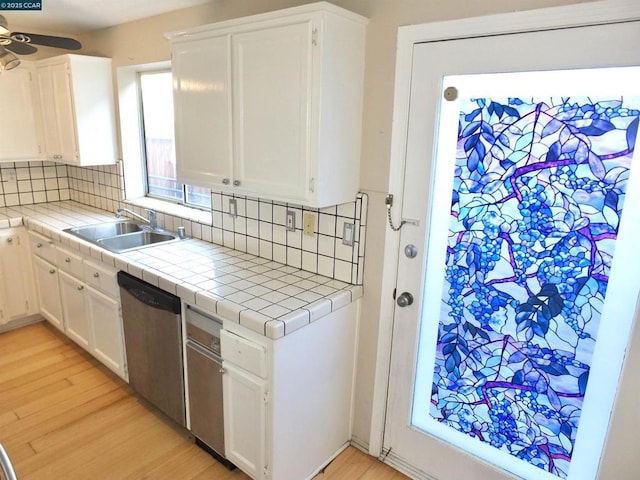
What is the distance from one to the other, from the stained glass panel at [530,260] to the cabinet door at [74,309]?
2.35 m

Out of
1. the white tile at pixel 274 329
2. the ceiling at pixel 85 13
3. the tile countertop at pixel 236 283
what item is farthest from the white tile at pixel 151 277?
the ceiling at pixel 85 13

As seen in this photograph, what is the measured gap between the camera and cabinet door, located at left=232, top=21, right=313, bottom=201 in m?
1.80

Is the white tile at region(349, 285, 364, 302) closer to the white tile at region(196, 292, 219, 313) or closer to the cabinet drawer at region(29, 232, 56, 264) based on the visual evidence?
the white tile at region(196, 292, 219, 313)

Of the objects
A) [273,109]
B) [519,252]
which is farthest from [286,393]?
[273,109]

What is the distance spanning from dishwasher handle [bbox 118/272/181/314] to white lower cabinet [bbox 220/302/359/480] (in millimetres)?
384

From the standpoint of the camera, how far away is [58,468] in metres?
2.14

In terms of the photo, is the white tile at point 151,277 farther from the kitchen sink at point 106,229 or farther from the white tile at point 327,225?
the kitchen sink at point 106,229

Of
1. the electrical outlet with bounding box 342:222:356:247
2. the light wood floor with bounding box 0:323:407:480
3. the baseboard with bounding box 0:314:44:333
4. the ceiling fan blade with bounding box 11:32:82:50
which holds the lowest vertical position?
the light wood floor with bounding box 0:323:407:480

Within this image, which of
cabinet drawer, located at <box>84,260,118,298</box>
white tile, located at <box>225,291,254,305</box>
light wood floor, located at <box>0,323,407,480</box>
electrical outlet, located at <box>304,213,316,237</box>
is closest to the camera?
white tile, located at <box>225,291,254,305</box>

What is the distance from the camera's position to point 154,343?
2352 mm

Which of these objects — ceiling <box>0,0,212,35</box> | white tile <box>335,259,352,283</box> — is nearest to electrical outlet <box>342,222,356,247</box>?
white tile <box>335,259,352,283</box>

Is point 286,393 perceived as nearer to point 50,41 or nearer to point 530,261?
point 530,261

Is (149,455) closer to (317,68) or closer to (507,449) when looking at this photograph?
(507,449)

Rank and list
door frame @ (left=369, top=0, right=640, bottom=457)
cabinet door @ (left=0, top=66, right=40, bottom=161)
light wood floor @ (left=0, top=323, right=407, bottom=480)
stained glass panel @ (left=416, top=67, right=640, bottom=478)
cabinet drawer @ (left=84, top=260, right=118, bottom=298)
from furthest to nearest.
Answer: cabinet door @ (left=0, top=66, right=40, bottom=161), cabinet drawer @ (left=84, top=260, right=118, bottom=298), light wood floor @ (left=0, top=323, right=407, bottom=480), stained glass panel @ (left=416, top=67, right=640, bottom=478), door frame @ (left=369, top=0, right=640, bottom=457)
